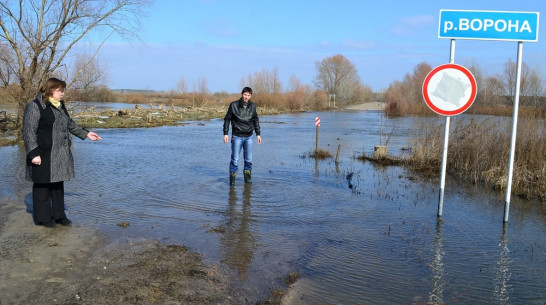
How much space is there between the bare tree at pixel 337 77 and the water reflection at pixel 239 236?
92882 mm

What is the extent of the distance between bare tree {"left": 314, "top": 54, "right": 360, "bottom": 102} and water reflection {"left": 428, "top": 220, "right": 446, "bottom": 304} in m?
94.1

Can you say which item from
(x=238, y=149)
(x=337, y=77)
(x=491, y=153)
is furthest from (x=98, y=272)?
(x=337, y=77)

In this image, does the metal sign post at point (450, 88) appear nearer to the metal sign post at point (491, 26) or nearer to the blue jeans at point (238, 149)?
the metal sign post at point (491, 26)

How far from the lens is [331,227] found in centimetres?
637

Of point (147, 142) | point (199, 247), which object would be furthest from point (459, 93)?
point (147, 142)

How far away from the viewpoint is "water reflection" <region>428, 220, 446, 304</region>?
4115 mm

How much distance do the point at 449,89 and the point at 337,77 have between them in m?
95.1

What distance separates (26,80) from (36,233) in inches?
473

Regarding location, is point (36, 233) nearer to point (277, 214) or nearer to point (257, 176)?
point (277, 214)

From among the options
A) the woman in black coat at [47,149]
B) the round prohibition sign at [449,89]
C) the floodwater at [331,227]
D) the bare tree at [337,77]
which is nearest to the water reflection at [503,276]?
the floodwater at [331,227]

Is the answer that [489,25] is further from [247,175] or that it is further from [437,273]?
[247,175]

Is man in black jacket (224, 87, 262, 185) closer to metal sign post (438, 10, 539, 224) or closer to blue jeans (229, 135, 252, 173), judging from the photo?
blue jeans (229, 135, 252, 173)

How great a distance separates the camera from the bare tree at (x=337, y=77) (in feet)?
324

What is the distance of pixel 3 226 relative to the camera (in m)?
5.82
